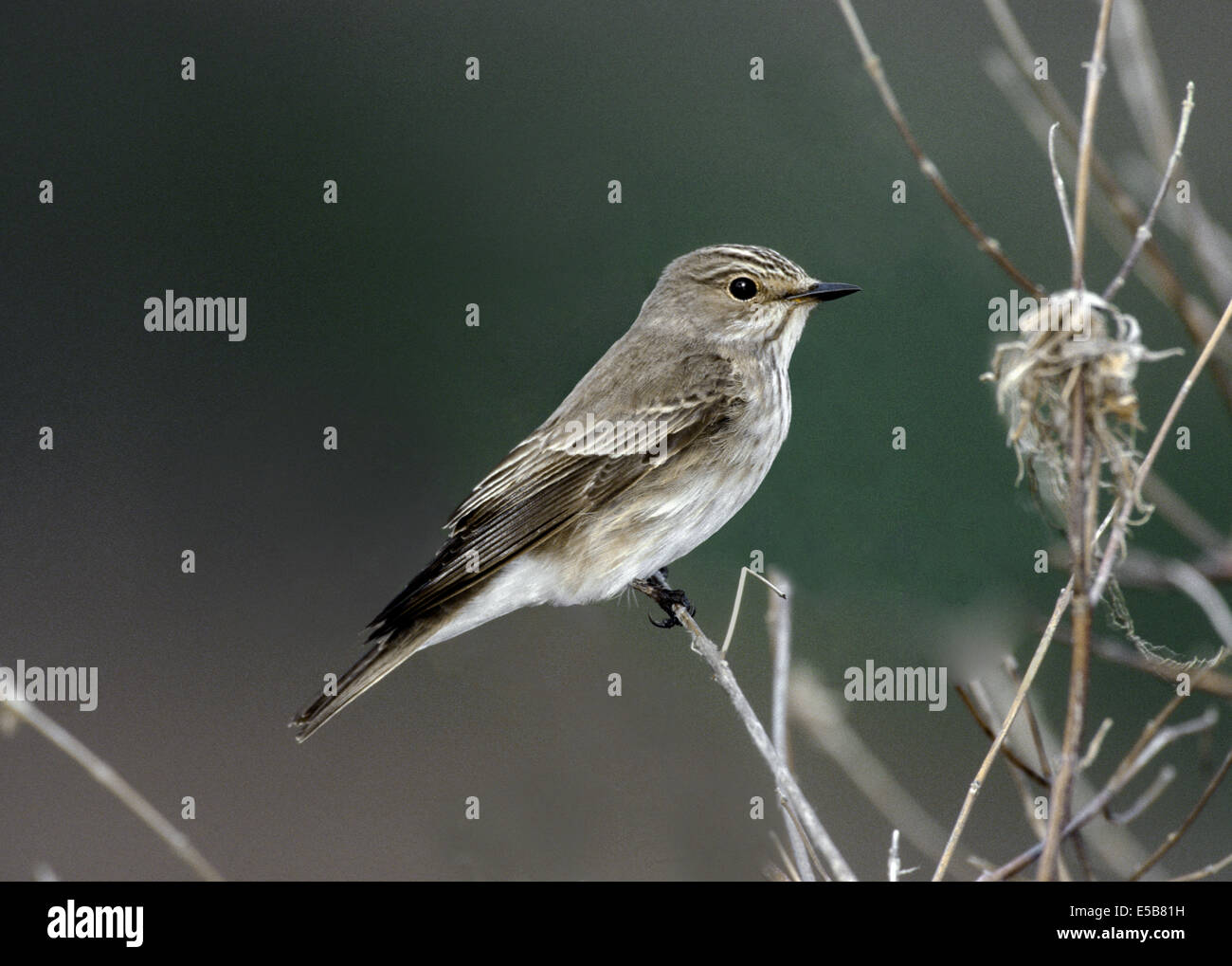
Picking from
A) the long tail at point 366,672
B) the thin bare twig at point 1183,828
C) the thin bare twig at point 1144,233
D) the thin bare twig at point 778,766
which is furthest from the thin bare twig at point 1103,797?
the long tail at point 366,672

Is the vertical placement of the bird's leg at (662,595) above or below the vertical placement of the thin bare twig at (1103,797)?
above

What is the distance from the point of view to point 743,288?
4953 mm

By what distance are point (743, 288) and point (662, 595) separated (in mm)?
1263

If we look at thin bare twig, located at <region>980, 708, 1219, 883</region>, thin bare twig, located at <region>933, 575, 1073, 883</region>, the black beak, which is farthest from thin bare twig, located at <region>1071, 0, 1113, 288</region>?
the black beak

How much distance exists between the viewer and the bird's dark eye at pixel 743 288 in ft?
16.2

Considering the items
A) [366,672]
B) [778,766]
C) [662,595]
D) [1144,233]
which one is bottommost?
[778,766]

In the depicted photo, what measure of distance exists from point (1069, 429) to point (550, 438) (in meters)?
2.62

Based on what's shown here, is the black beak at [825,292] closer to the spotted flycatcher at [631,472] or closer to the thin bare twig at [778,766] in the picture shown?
the spotted flycatcher at [631,472]

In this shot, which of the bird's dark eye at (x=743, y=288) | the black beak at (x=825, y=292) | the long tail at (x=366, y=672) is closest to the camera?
the long tail at (x=366, y=672)

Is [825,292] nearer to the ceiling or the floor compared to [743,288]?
nearer to the floor

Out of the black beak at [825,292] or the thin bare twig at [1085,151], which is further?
the black beak at [825,292]

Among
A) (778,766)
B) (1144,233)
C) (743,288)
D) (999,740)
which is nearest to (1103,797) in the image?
(999,740)

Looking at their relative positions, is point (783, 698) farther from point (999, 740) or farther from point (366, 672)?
point (366, 672)

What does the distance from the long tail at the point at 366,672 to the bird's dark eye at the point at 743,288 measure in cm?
176
